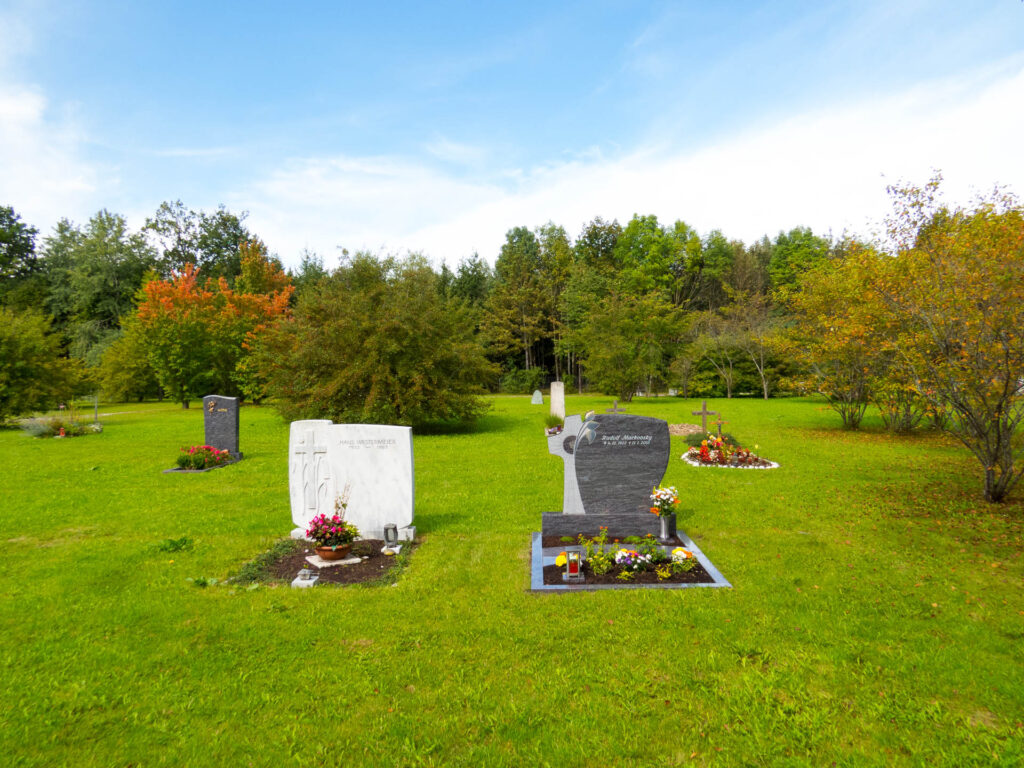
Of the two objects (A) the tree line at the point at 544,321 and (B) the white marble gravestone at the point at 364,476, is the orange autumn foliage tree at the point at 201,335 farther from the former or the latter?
(B) the white marble gravestone at the point at 364,476

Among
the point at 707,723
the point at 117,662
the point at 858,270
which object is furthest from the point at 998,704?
the point at 858,270

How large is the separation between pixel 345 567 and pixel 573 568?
2.62 meters

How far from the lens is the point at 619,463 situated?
6.88 metres

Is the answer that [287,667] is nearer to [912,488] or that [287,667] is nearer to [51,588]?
[51,588]

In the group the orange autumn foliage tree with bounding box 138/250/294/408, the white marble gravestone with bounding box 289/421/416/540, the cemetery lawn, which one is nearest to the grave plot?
the cemetery lawn

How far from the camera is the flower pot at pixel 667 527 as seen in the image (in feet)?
21.7

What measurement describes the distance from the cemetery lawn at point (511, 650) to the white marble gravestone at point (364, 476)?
0.66 m

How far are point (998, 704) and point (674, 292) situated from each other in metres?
→ 49.1

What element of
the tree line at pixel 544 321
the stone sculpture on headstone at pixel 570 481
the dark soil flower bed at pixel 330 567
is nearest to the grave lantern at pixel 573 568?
the stone sculpture on headstone at pixel 570 481

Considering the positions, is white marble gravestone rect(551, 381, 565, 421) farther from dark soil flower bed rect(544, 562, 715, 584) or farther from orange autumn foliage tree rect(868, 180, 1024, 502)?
dark soil flower bed rect(544, 562, 715, 584)

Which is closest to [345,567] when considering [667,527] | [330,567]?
[330,567]

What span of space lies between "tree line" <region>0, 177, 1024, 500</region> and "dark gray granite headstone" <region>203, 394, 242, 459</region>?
354 centimetres

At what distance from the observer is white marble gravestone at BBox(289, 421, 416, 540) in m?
6.68

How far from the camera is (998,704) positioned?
134 inches
